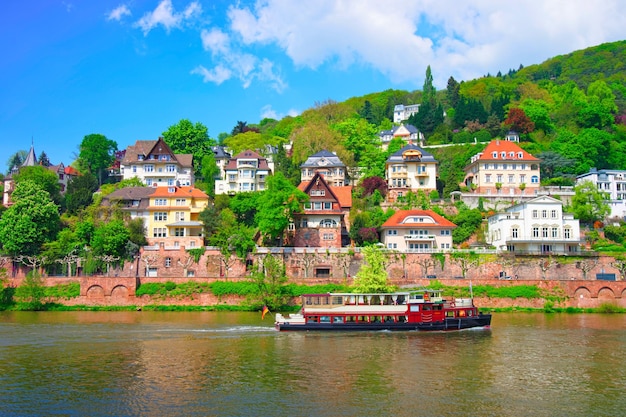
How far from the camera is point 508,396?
29.8 metres

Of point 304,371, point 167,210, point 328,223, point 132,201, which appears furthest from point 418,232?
point 304,371

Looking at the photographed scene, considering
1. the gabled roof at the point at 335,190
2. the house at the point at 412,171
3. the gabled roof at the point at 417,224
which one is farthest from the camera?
the house at the point at 412,171

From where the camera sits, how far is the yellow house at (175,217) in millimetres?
77938

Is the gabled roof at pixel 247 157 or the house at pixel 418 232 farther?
the gabled roof at pixel 247 157

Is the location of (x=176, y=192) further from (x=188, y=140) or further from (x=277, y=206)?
(x=188, y=140)

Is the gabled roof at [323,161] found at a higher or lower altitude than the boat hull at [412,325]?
higher

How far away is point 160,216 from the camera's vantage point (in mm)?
81250

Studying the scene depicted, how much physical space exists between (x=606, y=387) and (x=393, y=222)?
47.0 m

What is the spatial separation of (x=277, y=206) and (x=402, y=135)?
174 ft

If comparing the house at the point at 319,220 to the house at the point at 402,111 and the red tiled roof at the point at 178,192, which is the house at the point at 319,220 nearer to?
the red tiled roof at the point at 178,192

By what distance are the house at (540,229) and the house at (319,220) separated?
2028 centimetres

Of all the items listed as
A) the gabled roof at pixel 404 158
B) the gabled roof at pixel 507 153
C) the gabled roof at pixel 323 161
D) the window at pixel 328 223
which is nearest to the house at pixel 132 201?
the window at pixel 328 223

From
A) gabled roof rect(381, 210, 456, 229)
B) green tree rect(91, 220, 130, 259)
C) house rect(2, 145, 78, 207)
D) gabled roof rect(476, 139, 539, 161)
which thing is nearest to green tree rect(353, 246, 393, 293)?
gabled roof rect(381, 210, 456, 229)

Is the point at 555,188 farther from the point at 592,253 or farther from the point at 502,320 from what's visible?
the point at 502,320
